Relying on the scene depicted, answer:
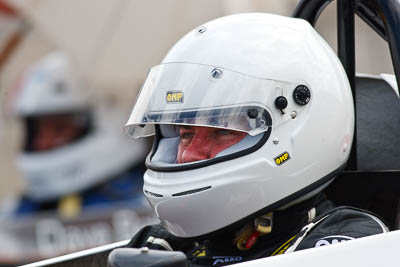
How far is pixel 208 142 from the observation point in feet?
6.43

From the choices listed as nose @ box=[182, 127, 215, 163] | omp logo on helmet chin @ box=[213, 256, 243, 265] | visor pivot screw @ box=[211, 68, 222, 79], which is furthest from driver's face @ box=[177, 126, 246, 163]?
omp logo on helmet chin @ box=[213, 256, 243, 265]

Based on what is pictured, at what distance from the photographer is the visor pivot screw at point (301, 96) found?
6.35 feet

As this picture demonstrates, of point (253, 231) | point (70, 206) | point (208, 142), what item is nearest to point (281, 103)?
point (208, 142)

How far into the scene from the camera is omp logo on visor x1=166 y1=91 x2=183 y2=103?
1.95 m

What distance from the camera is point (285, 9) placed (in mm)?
6750

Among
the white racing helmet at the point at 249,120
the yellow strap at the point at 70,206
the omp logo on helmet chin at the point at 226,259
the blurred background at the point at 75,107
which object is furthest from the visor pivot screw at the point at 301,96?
the yellow strap at the point at 70,206

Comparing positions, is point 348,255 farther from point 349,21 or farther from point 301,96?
point 349,21

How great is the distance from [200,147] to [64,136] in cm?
524

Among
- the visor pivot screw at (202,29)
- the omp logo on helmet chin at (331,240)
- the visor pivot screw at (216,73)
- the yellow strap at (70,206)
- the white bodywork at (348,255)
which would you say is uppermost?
the visor pivot screw at (202,29)

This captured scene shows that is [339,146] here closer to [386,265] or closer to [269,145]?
[269,145]

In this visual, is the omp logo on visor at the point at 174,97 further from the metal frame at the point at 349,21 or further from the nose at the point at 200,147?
the metal frame at the point at 349,21

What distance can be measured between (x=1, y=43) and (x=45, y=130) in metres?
0.71

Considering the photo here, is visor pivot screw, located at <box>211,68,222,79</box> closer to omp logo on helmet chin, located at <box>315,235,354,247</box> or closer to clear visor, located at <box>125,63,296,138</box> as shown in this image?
clear visor, located at <box>125,63,296,138</box>

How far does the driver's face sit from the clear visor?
2.0 inches
